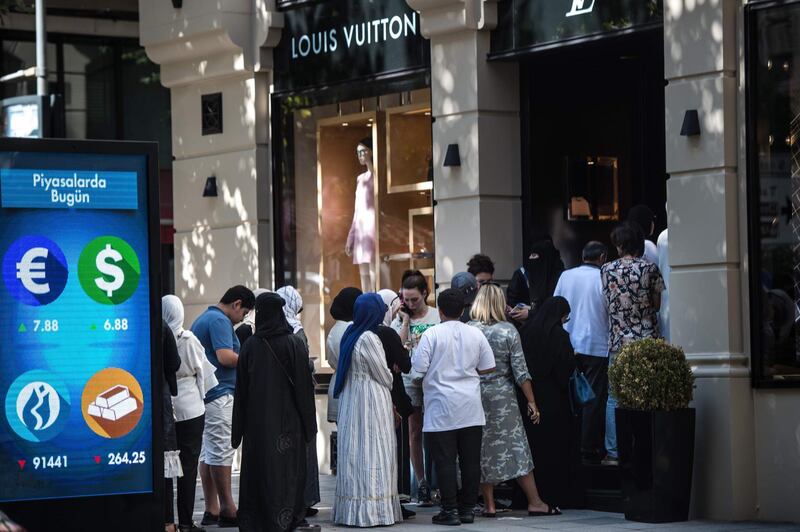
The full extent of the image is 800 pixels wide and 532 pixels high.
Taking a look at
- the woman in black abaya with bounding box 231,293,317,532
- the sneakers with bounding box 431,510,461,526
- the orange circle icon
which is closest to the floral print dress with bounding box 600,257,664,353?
the sneakers with bounding box 431,510,461,526

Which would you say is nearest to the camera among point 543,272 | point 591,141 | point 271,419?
point 271,419

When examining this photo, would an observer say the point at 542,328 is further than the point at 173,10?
No

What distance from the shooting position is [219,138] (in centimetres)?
1800

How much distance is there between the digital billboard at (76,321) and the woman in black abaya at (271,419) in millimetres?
1582

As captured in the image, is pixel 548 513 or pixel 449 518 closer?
pixel 449 518

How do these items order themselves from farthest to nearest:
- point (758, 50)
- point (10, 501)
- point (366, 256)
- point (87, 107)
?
point (87, 107)
point (366, 256)
point (758, 50)
point (10, 501)

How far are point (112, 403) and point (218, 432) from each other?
289 cm

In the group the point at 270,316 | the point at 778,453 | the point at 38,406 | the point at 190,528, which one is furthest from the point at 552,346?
the point at 38,406

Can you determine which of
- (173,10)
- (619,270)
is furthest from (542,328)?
(173,10)

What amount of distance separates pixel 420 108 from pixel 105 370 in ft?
22.8

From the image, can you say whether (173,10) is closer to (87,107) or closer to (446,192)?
(446,192)

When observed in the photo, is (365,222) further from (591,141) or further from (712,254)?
(712,254)

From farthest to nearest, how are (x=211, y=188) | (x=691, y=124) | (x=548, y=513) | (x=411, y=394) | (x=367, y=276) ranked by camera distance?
1. (x=211, y=188)
2. (x=367, y=276)
3. (x=411, y=394)
4. (x=548, y=513)
5. (x=691, y=124)

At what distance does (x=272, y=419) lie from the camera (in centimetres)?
1140
